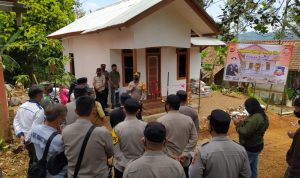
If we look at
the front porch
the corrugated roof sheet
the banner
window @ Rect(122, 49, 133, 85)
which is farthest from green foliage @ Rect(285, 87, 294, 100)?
window @ Rect(122, 49, 133, 85)

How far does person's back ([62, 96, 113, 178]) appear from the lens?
116 inches

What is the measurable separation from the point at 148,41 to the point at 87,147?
25.2 ft

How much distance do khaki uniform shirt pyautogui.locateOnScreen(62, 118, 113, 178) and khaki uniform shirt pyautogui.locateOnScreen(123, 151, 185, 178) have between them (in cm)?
63

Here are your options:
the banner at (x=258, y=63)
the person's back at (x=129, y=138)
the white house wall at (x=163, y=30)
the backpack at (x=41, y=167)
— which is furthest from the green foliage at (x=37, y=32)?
the backpack at (x=41, y=167)

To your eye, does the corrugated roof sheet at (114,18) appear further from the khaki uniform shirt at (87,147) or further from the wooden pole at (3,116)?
the khaki uniform shirt at (87,147)

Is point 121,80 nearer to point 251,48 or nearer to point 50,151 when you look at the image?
point 251,48

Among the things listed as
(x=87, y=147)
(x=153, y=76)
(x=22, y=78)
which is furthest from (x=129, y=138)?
(x=22, y=78)

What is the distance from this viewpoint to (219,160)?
274 cm

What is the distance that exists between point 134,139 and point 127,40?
7.05 metres

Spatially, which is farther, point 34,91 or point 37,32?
point 37,32

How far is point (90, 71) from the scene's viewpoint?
476 inches

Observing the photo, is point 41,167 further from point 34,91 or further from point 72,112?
point 34,91

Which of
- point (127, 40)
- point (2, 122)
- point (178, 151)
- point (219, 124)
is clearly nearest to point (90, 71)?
point (127, 40)

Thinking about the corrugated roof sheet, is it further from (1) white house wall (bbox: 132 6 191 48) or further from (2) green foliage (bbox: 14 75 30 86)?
(2) green foliage (bbox: 14 75 30 86)
